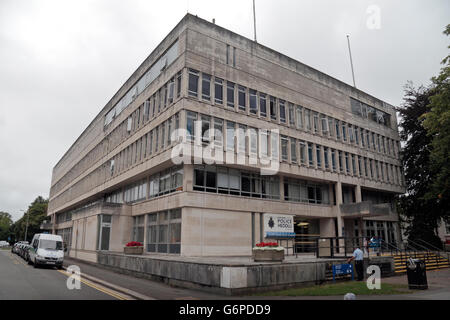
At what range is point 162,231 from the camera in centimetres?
2894

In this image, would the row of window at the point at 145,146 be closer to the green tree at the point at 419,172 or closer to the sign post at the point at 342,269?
the sign post at the point at 342,269

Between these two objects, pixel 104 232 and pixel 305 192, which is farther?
pixel 305 192

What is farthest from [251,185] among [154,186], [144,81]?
[144,81]

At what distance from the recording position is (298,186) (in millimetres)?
34844

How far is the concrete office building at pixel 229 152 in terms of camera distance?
27.2 m

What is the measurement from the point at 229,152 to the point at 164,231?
8.64 metres

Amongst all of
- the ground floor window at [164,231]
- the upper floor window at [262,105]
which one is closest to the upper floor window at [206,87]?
the upper floor window at [262,105]

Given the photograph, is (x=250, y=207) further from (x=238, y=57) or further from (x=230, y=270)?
(x=230, y=270)

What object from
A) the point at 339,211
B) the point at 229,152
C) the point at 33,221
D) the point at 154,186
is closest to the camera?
the point at 229,152

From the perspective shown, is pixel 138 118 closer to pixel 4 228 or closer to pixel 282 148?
pixel 282 148

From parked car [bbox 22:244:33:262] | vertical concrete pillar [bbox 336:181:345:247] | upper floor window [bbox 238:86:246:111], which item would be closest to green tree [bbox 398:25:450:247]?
vertical concrete pillar [bbox 336:181:345:247]

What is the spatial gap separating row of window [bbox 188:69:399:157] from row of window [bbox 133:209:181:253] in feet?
33.5
